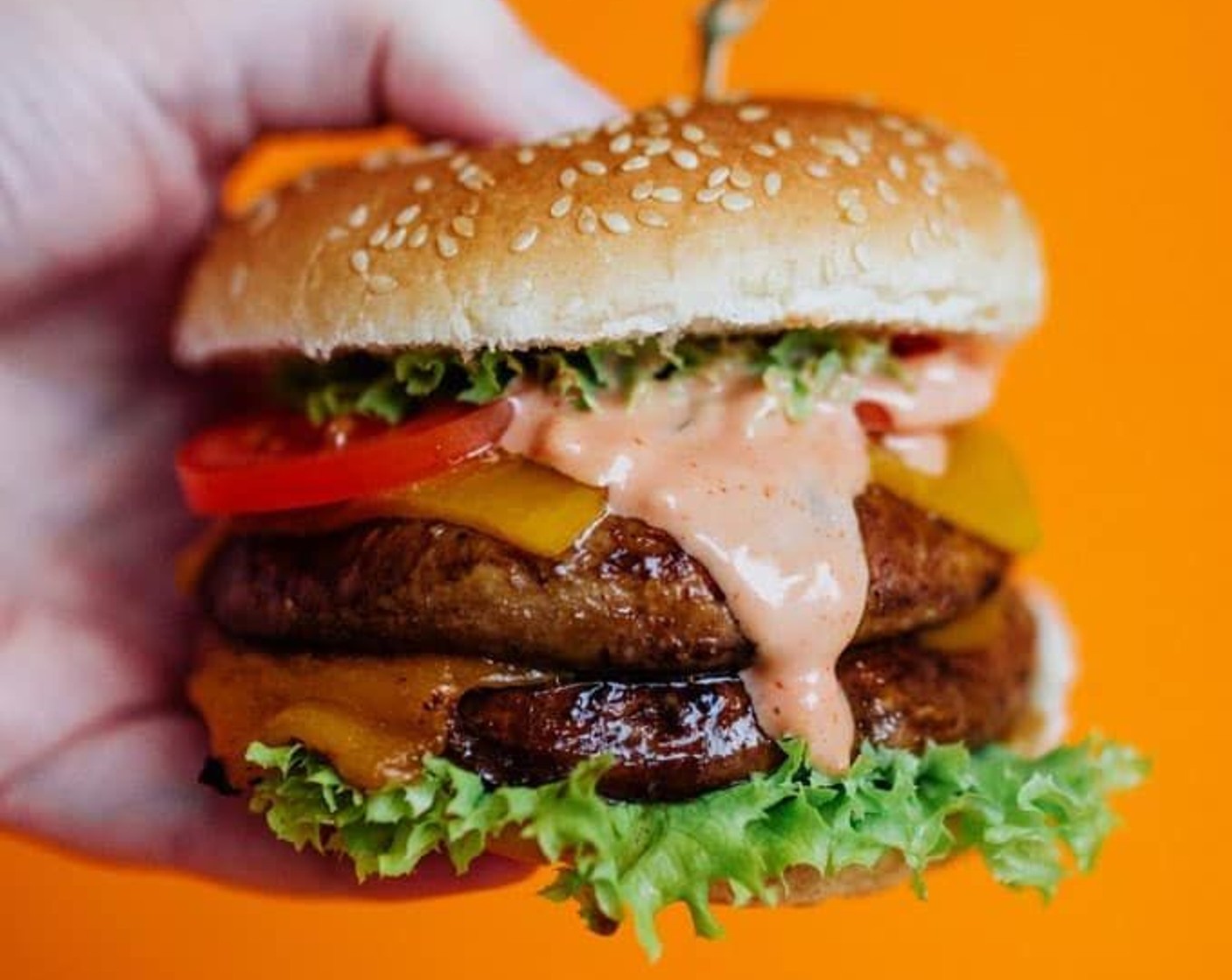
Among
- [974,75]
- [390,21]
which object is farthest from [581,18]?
[390,21]

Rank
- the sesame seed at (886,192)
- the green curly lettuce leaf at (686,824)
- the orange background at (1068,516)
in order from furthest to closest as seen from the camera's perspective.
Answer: the orange background at (1068,516), the sesame seed at (886,192), the green curly lettuce leaf at (686,824)

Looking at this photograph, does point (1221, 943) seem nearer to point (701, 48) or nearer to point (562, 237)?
point (701, 48)

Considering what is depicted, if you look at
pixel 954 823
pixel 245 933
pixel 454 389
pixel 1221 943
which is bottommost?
pixel 245 933

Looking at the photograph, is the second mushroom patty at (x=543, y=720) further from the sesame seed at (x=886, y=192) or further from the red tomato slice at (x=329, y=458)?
the sesame seed at (x=886, y=192)

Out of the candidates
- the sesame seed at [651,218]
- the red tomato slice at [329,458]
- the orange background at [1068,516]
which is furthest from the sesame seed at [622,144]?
the orange background at [1068,516]

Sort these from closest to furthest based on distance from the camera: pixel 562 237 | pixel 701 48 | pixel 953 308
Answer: pixel 562 237 < pixel 953 308 < pixel 701 48

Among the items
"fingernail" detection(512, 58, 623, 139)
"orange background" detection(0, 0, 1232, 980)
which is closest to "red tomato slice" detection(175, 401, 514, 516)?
"fingernail" detection(512, 58, 623, 139)

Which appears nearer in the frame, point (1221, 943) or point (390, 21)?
point (390, 21)
